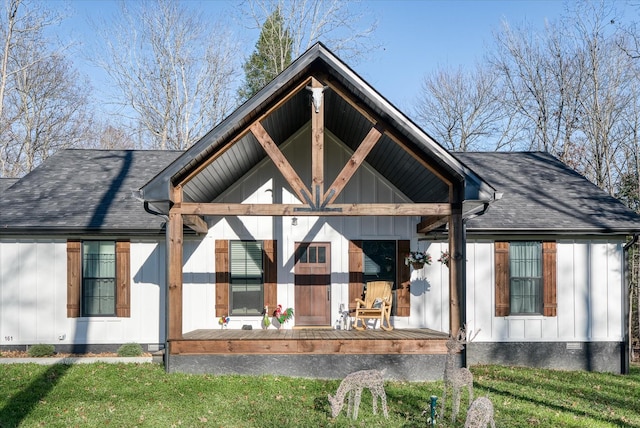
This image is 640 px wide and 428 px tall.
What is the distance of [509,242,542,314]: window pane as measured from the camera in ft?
34.7

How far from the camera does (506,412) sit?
22.7 ft

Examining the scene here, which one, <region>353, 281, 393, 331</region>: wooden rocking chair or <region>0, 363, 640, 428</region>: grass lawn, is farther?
<region>353, 281, 393, 331</region>: wooden rocking chair

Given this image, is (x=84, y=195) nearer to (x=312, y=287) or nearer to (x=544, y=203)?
(x=312, y=287)

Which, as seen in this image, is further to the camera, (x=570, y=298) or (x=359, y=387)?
(x=570, y=298)

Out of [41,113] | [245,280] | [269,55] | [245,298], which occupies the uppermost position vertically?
[269,55]

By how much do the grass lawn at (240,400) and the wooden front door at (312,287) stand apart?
2.73 meters

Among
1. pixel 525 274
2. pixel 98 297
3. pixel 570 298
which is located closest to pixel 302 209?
pixel 98 297

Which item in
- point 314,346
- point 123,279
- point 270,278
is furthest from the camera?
point 270,278

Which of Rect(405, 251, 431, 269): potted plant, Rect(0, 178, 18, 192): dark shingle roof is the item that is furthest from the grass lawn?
Rect(0, 178, 18, 192): dark shingle roof

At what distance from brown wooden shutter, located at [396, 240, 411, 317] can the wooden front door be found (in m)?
1.37

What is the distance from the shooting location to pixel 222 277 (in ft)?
35.0

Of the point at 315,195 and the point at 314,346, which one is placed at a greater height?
the point at 315,195

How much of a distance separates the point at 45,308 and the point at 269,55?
15.8 m

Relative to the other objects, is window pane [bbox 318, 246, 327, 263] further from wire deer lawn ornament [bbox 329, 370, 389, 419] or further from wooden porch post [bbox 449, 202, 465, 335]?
wire deer lawn ornament [bbox 329, 370, 389, 419]
